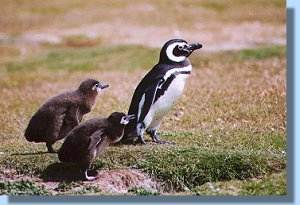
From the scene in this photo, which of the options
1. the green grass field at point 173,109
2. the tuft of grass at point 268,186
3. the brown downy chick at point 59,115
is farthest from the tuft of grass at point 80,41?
the tuft of grass at point 268,186

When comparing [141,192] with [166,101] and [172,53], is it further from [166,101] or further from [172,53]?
[172,53]

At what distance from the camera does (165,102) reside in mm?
3230

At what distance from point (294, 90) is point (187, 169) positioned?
1.74 feet

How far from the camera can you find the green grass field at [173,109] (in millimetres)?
3172

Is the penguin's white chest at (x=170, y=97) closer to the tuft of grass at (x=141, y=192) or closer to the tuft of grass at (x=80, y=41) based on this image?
the tuft of grass at (x=141, y=192)

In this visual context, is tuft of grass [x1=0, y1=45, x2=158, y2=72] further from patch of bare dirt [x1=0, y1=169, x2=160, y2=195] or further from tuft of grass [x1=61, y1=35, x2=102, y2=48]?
patch of bare dirt [x1=0, y1=169, x2=160, y2=195]

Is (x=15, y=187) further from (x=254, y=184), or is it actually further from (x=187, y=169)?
(x=254, y=184)

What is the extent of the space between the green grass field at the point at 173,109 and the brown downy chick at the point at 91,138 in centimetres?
7

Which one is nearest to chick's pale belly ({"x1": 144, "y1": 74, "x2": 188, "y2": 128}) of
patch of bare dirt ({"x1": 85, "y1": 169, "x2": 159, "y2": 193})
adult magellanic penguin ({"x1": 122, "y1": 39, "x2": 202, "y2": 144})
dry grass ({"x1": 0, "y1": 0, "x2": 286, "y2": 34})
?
adult magellanic penguin ({"x1": 122, "y1": 39, "x2": 202, "y2": 144})

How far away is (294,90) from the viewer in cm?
320

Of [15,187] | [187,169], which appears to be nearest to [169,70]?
[187,169]

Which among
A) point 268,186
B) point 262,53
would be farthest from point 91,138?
point 262,53

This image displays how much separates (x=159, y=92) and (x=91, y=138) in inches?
13.6

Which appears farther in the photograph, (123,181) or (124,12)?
(124,12)
